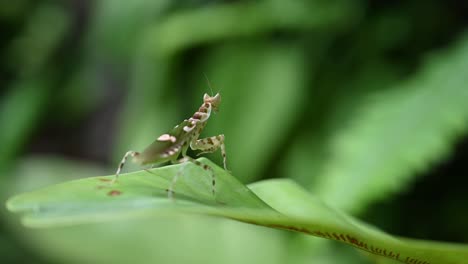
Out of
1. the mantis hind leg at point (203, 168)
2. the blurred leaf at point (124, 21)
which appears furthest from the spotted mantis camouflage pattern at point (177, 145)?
the blurred leaf at point (124, 21)

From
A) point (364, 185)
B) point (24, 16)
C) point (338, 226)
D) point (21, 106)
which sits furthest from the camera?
point (24, 16)

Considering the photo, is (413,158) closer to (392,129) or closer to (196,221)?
(392,129)

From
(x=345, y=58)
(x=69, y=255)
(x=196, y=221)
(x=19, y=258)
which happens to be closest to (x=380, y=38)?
(x=345, y=58)

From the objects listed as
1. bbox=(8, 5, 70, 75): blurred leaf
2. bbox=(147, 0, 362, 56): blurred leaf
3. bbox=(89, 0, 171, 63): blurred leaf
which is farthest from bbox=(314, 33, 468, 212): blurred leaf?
bbox=(8, 5, 70, 75): blurred leaf

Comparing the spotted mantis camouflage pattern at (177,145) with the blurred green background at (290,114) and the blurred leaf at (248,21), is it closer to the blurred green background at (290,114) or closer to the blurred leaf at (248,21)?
the blurred green background at (290,114)

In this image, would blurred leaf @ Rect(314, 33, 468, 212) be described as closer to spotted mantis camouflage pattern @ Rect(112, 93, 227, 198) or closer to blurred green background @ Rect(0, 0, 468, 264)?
blurred green background @ Rect(0, 0, 468, 264)

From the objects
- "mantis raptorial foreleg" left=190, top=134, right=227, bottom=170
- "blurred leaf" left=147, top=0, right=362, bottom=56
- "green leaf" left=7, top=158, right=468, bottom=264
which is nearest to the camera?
"green leaf" left=7, top=158, right=468, bottom=264
